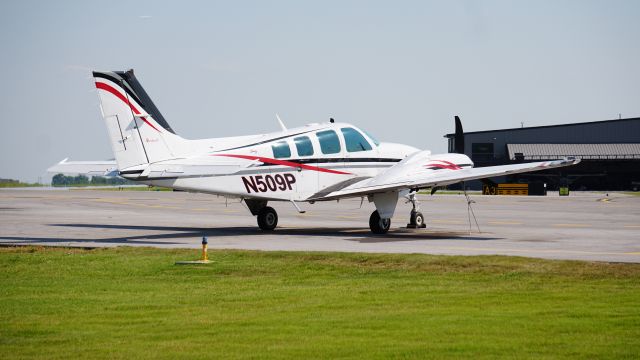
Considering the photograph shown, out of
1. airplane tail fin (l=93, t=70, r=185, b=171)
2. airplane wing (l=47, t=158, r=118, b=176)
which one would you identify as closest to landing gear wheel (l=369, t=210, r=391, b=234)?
airplane tail fin (l=93, t=70, r=185, b=171)

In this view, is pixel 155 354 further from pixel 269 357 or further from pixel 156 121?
pixel 156 121

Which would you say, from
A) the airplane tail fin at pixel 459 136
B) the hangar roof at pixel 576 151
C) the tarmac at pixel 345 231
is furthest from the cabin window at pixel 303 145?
the hangar roof at pixel 576 151

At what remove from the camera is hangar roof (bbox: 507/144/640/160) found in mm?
106000

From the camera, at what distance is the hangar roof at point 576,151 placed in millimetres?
106000

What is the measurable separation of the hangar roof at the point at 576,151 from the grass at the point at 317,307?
88290 mm

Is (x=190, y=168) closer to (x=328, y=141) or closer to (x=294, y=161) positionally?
(x=294, y=161)

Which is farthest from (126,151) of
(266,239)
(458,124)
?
(458,124)

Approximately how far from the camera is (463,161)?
105ft

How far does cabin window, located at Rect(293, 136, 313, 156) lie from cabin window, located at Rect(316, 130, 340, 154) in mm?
476

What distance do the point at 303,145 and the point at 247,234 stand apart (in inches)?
147

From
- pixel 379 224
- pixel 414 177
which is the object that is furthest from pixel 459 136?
pixel 379 224

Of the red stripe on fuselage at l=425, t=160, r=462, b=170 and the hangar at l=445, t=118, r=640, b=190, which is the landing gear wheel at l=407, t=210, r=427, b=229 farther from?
the hangar at l=445, t=118, r=640, b=190

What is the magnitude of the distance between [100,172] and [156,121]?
688 cm

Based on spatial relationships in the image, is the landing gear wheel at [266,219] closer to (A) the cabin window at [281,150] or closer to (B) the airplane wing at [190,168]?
(A) the cabin window at [281,150]
